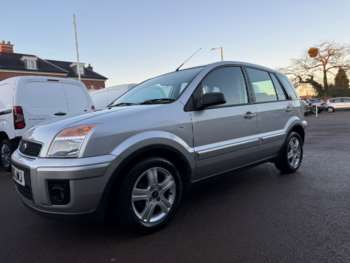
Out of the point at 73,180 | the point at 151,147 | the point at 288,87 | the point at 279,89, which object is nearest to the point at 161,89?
the point at 151,147

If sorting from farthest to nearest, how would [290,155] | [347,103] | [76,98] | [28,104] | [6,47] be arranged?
[6,47], [347,103], [76,98], [28,104], [290,155]

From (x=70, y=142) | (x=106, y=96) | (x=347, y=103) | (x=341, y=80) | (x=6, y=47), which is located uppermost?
(x=6, y=47)

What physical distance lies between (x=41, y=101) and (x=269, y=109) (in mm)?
4406

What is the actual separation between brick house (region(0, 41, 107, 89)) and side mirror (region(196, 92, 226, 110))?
90.8 feet

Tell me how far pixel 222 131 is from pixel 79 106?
4.03m

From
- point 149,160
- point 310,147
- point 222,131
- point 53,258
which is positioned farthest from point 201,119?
point 310,147

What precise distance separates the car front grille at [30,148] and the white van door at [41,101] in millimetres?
2496

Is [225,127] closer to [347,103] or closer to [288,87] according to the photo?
[288,87]

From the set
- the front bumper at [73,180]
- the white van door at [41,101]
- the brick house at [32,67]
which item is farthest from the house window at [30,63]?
the front bumper at [73,180]

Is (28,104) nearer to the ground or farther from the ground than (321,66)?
nearer to the ground

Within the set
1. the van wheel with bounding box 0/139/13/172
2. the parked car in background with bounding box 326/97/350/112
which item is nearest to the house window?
the van wheel with bounding box 0/139/13/172

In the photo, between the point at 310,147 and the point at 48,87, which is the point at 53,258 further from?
the point at 310,147

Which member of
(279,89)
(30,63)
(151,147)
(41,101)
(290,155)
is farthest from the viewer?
(30,63)

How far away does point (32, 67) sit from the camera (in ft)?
104
